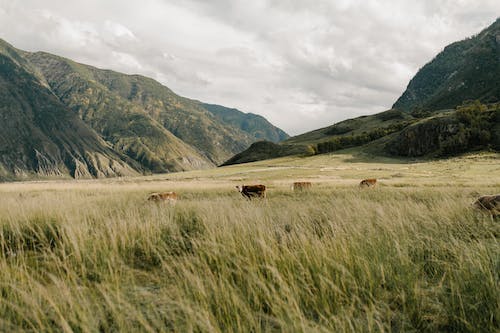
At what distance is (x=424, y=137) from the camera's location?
8581cm

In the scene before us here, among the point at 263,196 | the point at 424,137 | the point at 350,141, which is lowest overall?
the point at 263,196

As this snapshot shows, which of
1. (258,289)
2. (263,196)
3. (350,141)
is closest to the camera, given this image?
(258,289)

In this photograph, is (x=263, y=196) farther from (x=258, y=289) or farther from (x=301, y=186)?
(x=258, y=289)

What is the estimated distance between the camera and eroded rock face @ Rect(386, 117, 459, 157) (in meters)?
81.3

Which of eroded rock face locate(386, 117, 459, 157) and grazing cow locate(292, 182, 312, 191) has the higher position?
eroded rock face locate(386, 117, 459, 157)

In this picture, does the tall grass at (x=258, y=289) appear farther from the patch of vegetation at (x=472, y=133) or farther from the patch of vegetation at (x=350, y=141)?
the patch of vegetation at (x=350, y=141)

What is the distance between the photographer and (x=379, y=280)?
382cm

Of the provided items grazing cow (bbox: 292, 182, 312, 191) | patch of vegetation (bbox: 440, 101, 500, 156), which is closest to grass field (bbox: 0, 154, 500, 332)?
grazing cow (bbox: 292, 182, 312, 191)

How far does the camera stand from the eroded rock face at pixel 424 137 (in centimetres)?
8131

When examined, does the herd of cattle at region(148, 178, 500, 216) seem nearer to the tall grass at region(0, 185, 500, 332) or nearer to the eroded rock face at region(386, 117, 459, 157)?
the tall grass at region(0, 185, 500, 332)

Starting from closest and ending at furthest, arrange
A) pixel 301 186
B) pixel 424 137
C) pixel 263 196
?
pixel 263 196
pixel 301 186
pixel 424 137

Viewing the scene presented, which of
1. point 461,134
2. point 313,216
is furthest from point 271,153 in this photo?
point 313,216

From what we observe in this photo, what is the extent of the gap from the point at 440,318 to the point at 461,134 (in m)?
88.3

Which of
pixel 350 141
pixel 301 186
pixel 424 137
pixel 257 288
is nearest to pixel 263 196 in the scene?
pixel 301 186
